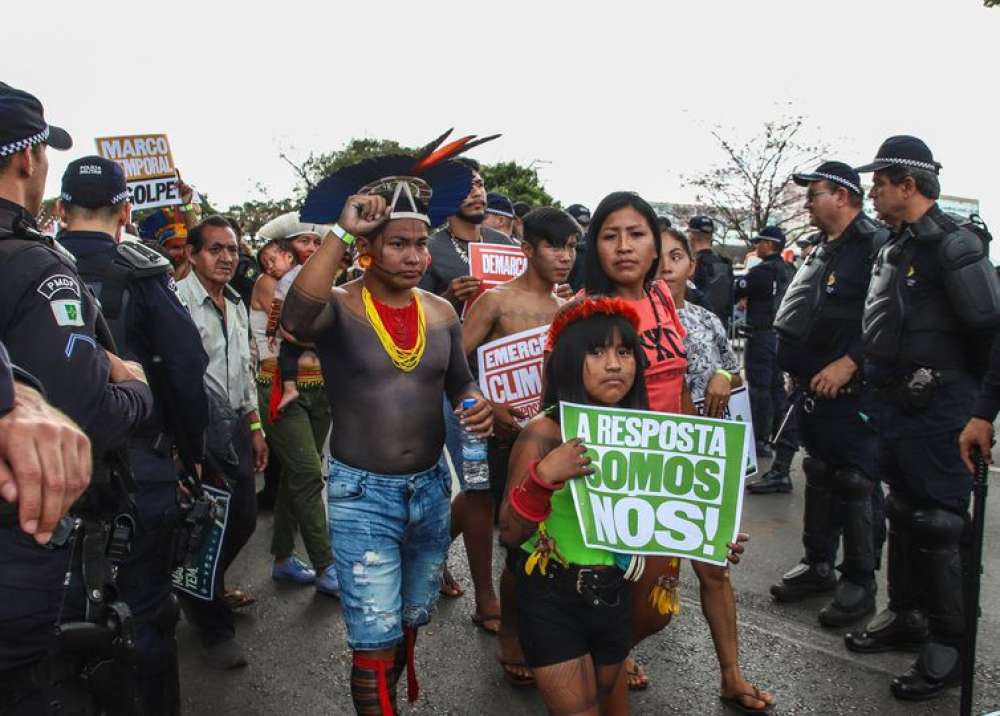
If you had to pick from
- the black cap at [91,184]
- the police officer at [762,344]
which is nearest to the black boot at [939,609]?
the black cap at [91,184]

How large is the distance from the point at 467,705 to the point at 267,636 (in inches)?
51.9

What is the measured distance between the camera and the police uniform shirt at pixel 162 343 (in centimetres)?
323

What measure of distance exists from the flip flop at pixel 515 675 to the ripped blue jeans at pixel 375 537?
82 centimetres

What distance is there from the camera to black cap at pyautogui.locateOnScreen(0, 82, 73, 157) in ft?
7.26

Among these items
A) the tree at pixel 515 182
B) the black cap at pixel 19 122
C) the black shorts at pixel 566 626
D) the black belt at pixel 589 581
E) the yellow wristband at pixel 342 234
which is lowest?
the black shorts at pixel 566 626

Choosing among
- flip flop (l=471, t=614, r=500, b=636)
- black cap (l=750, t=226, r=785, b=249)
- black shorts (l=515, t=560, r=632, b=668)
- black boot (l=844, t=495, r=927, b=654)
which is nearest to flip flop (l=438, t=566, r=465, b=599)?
flip flop (l=471, t=614, r=500, b=636)

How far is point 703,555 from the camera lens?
258 centimetres

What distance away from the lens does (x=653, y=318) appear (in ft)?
11.3

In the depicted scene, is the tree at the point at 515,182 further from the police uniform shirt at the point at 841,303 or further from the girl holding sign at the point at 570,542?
the girl holding sign at the point at 570,542

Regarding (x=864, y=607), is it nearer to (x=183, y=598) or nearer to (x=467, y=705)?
(x=467, y=705)

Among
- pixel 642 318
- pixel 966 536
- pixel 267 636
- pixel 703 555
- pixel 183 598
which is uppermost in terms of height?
pixel 642 318

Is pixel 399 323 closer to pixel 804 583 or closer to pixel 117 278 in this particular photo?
pixel 117 278

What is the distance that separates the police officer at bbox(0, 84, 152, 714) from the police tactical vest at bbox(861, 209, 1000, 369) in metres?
3.28

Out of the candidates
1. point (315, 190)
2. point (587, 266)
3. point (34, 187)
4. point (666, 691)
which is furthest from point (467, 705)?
point (34, 187)
